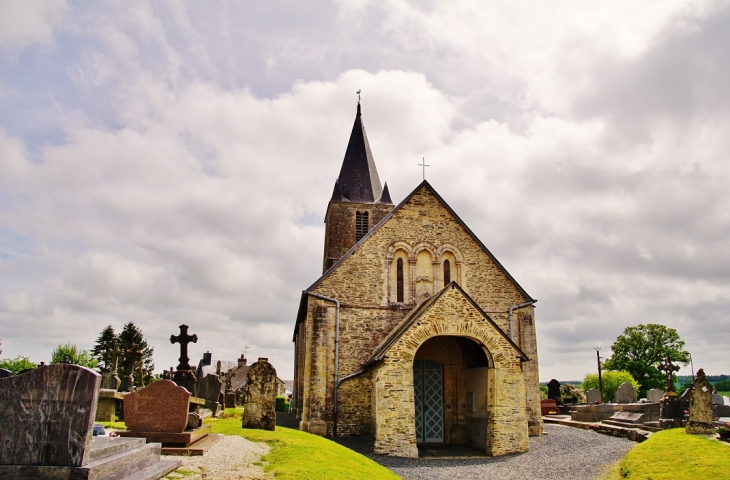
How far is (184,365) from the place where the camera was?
16297 mm

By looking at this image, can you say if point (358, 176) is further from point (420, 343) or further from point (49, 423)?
point (49, 423)

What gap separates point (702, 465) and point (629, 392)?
657 inches

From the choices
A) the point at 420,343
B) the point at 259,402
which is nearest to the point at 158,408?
the point at 259,402

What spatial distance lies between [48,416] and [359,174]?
32.1 m

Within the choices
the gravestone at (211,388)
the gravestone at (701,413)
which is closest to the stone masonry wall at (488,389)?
the gravestone at (701,413)

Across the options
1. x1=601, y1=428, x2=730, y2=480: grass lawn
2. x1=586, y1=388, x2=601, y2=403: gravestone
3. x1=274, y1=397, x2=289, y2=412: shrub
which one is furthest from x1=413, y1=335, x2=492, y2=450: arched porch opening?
x1=274, y1=397, x2=289, y2=412: shrub

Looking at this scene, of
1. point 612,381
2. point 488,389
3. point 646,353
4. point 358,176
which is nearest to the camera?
point 488,389

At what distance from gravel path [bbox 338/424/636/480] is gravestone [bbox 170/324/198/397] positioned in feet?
18.7

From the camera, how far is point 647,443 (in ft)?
49.8

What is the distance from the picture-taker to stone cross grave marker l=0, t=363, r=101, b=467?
6066mm

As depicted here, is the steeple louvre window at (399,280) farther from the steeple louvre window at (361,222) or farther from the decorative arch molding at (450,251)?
the steeple louvre window at (361,222)

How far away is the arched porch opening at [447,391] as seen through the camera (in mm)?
19344

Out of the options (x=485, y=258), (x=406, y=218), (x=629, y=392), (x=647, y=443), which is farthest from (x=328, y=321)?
(x=629, y=392)

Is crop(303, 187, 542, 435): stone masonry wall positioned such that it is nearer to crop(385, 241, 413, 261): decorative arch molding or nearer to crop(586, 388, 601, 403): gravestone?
crop(385, 241, 413, 261): decorative arch molding
